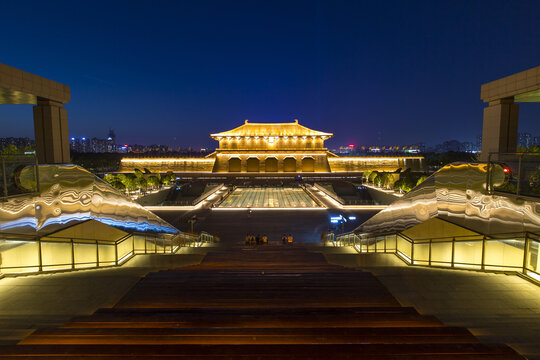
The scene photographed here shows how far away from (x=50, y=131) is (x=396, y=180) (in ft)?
79.0

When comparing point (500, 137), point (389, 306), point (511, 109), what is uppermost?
point (511, 109)

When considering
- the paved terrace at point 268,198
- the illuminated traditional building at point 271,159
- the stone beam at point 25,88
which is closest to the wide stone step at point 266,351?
the stone beam at point 25,88

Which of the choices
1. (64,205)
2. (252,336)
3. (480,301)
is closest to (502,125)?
(480,301)

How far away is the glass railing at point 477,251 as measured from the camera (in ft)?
17.4

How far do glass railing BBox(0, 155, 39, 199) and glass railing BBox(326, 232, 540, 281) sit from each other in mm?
8551

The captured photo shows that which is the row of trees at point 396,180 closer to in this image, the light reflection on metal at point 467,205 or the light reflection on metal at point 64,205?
the light reflection on metal at point 467,205

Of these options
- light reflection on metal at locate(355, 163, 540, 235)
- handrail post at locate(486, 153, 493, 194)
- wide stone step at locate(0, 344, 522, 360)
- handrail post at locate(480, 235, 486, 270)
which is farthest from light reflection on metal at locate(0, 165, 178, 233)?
handrail post at locate(486, 153, 493, 194)

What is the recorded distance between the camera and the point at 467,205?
7711 millimetres

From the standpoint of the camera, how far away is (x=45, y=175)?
702cm

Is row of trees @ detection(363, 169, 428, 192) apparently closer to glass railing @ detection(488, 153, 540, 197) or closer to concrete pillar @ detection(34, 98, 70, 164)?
glass railing @ detection(488, 153, 540, 197)

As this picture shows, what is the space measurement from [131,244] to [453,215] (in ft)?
28.8

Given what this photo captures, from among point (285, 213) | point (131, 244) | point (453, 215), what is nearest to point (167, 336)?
point (131, 244)

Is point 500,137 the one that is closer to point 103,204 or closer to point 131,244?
point 131,244

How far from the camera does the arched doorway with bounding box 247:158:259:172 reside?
141 ft
